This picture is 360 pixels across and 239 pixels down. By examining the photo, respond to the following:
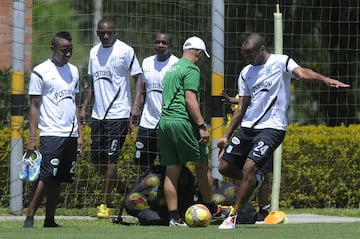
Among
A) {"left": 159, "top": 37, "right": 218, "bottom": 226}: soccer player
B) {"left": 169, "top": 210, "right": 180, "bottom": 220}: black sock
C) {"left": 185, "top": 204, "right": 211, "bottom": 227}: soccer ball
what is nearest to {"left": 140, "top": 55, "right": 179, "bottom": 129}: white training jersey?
{"left": 159, "top": 37, "right": 218, "bottom": 226}: soccer player

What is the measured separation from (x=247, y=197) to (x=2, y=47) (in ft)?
20.4

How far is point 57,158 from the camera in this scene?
11.2 m

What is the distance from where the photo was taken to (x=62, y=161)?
11.3 m

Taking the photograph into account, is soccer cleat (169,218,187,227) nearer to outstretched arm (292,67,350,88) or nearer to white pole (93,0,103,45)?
outstretched arm (292,67,350,88)

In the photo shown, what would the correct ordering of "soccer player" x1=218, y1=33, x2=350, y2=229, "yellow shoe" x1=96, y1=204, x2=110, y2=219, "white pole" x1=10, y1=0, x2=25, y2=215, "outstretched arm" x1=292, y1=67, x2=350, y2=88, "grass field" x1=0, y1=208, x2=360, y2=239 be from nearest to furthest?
1. "grass field" x1=0, y1=208, x2=360, y2=239
2. "outstretched arm" x1=292, y1=67, x2=350, y2=88
3. "soccer player" x1=218, y1=33, x2=350, y2=229
4. "yellow shoe" x1=96, y1=204, x2=110, y2=219
5. "white pole" x1=10, y1=0, x2=25, y2=215

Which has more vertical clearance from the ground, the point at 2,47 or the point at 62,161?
the point at 2,47

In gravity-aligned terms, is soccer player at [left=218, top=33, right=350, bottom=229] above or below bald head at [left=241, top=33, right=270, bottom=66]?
below

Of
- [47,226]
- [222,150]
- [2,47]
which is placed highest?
[2,47]

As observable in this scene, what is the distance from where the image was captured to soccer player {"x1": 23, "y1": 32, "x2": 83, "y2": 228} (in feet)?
37.0

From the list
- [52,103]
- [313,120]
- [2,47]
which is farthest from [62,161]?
[313,120]

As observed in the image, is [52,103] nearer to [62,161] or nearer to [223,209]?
[62,161]

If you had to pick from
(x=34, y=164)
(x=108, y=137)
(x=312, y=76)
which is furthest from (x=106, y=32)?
(x=312, y=76)

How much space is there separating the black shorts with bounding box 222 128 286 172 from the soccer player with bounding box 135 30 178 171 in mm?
1781

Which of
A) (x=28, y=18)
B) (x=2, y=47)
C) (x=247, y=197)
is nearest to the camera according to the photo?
(x=247, y=197)
